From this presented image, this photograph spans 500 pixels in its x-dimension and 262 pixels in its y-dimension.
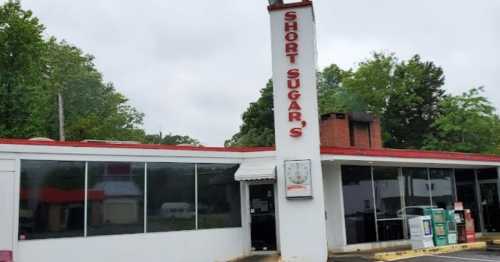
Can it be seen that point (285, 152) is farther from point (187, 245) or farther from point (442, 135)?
point (442, 135)

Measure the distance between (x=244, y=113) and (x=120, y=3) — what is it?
106 ft

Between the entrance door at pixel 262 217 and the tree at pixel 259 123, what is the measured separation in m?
29.3

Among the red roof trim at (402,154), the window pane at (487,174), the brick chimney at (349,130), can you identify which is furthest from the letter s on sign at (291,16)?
the window pane at (487,174)

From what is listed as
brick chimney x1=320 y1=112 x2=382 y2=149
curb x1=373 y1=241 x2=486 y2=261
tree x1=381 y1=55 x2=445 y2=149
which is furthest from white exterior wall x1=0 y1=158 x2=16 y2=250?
tree x1=381 y1=55 x2=445 y2=149

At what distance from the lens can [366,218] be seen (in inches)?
640

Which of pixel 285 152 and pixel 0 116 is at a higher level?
pixel 0 116

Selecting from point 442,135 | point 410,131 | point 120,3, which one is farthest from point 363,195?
point 410,131

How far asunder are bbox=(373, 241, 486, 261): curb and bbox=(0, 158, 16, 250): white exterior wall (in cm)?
951

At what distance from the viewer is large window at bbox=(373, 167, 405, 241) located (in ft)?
54.5

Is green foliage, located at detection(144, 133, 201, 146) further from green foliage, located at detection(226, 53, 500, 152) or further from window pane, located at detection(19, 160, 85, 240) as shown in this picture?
window pane, located at detection(19, 160, 85, 240)

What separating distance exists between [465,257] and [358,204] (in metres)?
3.59

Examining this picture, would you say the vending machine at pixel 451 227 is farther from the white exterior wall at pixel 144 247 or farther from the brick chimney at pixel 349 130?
the white exterior wall at pixel 144 247

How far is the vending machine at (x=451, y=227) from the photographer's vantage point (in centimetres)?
1662

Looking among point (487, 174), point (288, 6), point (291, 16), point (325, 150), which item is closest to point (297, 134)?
point (325, 150)
